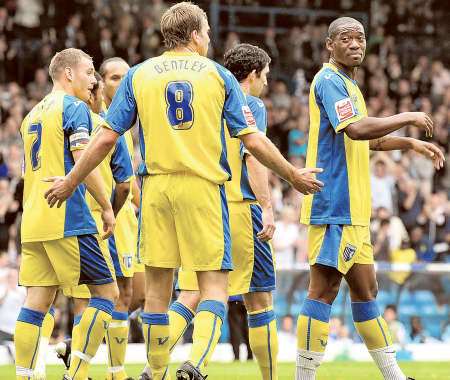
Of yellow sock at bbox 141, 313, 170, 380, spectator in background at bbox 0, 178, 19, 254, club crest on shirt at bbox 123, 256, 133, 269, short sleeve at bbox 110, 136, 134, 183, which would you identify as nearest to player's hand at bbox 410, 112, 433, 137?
yellow sock at bbox 141, 313, 170, 380

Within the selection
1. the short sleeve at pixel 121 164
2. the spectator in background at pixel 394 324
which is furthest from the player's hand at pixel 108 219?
the spectator in background at pixel 394 324

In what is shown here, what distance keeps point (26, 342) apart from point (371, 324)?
2.37 meters

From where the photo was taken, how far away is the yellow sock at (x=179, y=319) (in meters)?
8.40

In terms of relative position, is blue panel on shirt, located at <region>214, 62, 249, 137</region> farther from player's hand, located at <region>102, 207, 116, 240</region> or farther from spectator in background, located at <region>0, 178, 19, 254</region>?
spectator in background, located at <region>0, 178, 19, 254</region>

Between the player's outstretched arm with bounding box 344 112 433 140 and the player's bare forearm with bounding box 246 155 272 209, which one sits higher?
the player's outstretched arm with bounding box 344 112 433 140

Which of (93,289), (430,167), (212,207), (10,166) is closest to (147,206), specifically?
(212,207)

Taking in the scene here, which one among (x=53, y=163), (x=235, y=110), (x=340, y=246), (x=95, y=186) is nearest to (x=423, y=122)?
(x=340, y=246)

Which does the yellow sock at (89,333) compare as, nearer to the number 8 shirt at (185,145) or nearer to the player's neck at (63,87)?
the number 8 shirt at (185,145)

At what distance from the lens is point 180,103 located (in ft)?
23.1

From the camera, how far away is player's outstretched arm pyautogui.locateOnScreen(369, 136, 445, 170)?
7.79m

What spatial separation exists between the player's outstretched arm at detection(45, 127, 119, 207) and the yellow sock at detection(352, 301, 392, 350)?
2182 mm

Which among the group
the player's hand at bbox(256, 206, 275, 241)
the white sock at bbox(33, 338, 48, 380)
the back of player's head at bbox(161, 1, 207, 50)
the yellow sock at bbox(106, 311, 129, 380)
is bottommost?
the white sock at bbox(33, 338, 48, 380)

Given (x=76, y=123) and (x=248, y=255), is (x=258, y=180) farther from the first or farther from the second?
(x=76, y=123)

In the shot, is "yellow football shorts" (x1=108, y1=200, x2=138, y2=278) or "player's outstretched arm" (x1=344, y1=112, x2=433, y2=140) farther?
"yellow football shorts" (x1=108, y1=200, x2=138, y2=278)
